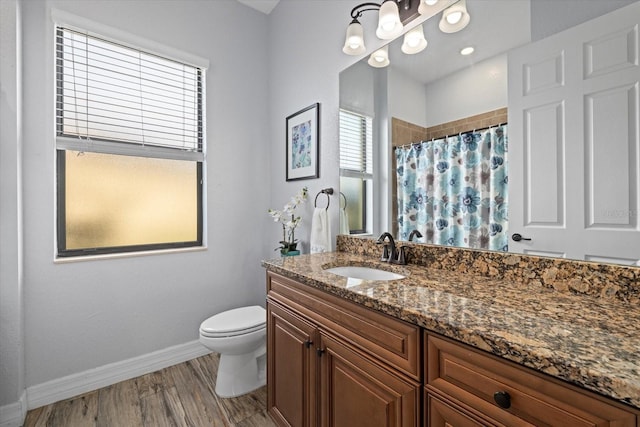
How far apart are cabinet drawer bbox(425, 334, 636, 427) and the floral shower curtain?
24.6 inches

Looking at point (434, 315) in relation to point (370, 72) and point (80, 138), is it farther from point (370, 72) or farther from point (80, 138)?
point (80, 138)

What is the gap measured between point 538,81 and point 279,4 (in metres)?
2.30

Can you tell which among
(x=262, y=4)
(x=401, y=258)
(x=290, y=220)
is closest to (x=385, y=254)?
(x=401, y=258)

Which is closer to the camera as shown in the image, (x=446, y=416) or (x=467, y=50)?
(x=446, y=416)

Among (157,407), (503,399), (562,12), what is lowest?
(157,407)

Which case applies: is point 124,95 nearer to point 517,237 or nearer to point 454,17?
point 454,17

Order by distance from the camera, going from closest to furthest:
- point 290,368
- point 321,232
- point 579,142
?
point 579,142, point 290,368, point 321,232

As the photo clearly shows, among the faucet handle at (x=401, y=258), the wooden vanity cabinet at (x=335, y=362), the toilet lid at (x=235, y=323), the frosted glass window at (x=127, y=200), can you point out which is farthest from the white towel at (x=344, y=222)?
the frosted glass window at (x=127, y=200)

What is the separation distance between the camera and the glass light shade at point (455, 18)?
129 cm

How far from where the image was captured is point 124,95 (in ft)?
6.75

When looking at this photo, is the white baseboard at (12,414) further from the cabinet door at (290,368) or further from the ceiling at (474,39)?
the ceiling at (474,39)

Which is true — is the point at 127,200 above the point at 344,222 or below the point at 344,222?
above

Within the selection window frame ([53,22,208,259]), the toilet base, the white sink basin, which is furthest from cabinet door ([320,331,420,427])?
window frame ([53,22,208,259])

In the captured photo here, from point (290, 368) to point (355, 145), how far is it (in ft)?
4.25
